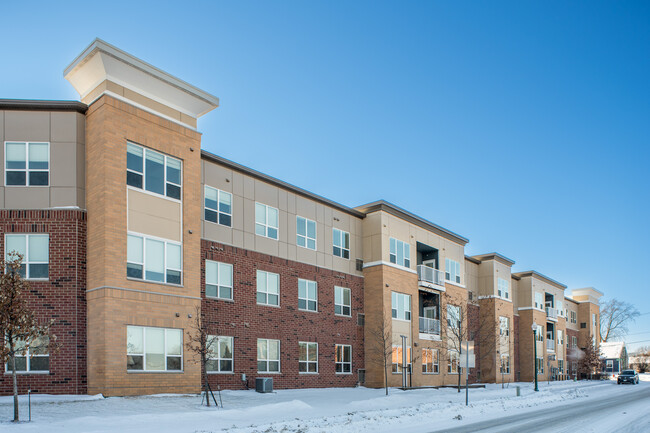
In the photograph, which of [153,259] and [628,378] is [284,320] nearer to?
[153,259]

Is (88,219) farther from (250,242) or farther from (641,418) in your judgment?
(641,418)

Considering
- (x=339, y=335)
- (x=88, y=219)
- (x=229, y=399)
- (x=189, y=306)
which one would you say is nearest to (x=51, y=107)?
(x=88, y=219)

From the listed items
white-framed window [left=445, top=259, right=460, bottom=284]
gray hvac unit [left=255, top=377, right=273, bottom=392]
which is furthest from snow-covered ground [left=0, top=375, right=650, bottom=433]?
white-framed window [left=445, top=259, right=460, bottom=284]

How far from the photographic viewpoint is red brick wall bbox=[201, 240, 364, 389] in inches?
1094

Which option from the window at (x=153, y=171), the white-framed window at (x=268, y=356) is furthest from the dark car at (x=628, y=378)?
the window at (x=153, y=171)

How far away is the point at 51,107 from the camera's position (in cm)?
2294

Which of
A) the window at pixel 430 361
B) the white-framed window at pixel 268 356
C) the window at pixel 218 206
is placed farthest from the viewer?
the window at pixel 430 361

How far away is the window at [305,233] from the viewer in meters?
32.9

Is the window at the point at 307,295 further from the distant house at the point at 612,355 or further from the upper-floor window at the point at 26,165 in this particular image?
the distant house at the point at 612,355

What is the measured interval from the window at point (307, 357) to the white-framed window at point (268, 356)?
1.69m

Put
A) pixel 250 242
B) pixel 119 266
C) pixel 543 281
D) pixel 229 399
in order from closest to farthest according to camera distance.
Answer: pixel 119 266, pixel 229 399, pixel 250 242, pixel 543 281

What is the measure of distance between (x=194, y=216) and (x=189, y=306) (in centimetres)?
374

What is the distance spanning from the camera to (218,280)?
91.4 feet

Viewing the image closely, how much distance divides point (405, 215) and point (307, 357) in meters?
12.1
